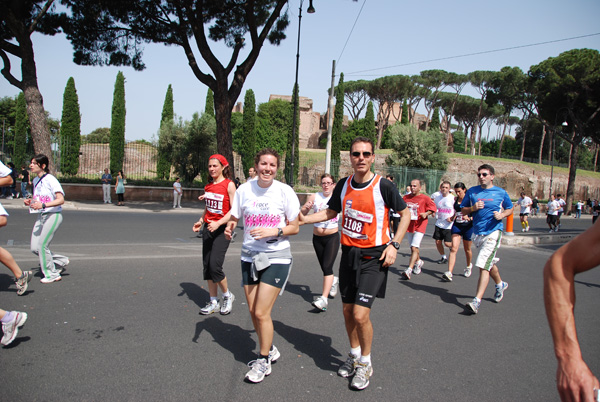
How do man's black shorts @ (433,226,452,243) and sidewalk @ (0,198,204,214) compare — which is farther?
sidewalk @ (0,198,204,214)

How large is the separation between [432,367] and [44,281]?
5.05m

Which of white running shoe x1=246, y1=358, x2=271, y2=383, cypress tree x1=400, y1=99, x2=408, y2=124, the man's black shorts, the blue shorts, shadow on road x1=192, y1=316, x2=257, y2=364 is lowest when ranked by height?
shadow on road x1=192, y1=316, x2=257, y2=364

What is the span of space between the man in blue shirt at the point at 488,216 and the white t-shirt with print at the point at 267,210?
326 centimetres

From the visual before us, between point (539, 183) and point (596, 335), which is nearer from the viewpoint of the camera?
point (596, 335)

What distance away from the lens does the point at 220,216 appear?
16.0 ft

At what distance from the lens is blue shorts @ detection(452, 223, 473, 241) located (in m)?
7.13

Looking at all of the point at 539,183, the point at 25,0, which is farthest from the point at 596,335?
the point at 539,183

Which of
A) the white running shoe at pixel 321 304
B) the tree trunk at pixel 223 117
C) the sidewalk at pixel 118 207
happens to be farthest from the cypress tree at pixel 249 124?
the white running shoe at pixel 321 304

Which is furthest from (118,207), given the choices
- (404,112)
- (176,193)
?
(404,112)

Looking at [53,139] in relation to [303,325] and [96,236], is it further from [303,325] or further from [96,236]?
[303,325]

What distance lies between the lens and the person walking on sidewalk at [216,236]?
471 centimetres

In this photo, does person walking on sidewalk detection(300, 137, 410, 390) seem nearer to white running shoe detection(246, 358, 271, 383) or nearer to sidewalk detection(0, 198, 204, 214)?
white running shoe detection(246, 358, 271, 383)

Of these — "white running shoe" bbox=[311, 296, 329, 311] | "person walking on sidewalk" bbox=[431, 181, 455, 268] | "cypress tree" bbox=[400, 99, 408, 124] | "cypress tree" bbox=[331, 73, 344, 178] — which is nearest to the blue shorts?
"person walking on sidewalk" bbox=[431, 181, 455, 268]

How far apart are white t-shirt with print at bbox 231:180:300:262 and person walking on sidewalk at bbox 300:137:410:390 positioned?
19.7 inches
